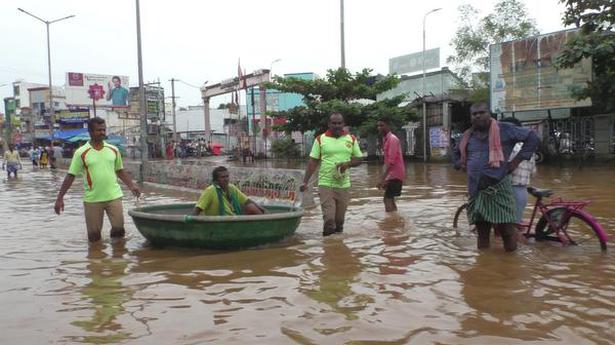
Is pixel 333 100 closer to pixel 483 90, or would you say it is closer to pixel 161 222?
pixel 483 90

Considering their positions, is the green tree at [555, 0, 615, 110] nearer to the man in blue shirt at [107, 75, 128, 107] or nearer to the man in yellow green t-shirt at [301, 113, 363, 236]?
the man in yellow green t-shirt at [301, 113, 363, 236]

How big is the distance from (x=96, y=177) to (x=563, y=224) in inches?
218

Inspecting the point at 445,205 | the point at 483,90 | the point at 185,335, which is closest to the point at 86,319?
the point at 185,335

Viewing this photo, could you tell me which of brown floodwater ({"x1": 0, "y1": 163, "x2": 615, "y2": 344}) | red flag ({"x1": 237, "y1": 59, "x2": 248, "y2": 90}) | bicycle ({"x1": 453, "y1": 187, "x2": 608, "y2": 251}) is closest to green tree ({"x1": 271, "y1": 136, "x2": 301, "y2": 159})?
red flag ({"x1": 237, "y1": 59, "x2": 248, "y2": 90})

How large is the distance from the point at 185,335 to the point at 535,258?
3.90 m

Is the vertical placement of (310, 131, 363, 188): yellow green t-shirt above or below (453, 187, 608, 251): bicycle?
above

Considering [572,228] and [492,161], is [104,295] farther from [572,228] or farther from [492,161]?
[572,228]

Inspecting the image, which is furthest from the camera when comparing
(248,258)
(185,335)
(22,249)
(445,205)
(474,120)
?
(445,205)

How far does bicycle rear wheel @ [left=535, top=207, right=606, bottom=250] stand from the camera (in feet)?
20.8

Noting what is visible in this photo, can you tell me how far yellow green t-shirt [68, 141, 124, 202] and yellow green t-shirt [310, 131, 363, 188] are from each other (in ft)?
8.33

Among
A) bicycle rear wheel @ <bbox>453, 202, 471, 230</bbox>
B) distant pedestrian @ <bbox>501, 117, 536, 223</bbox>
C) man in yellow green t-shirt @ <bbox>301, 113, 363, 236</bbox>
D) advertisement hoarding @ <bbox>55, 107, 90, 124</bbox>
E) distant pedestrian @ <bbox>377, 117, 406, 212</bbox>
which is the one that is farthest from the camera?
advertisement hoarding @ <bbox>55, 107, 90, 124</bbox>

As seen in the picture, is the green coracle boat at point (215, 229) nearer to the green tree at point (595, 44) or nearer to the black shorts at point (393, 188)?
the black shorts at point (393, 188)

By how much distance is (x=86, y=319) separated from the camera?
4.38 meters

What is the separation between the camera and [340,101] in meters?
27.3
